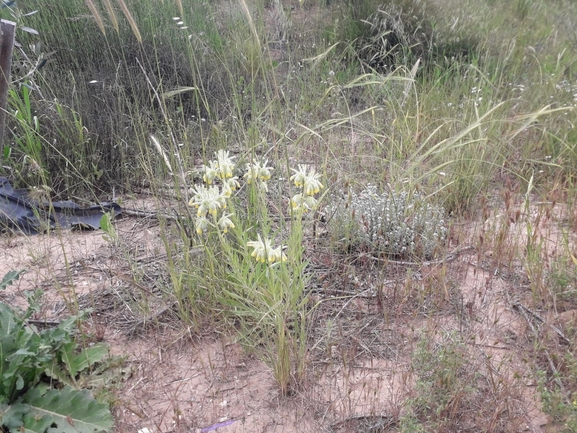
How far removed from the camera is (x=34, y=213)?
3.04m

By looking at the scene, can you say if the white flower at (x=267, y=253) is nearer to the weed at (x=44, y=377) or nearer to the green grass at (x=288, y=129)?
the green grass at (x=288, y=129)

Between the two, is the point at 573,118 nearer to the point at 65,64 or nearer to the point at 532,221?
the point at 532,221

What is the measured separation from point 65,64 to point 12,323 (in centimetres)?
285

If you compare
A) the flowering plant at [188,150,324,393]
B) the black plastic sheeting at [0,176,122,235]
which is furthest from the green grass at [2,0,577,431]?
the black plastic sheeting at [0,176,122,235]

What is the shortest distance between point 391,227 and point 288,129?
127 cm

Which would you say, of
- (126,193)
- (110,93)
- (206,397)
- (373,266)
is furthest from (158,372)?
(110,93)

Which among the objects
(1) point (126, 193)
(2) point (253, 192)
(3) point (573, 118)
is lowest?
(1) point (126, 193)

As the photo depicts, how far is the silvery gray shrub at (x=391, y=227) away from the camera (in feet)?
8.46

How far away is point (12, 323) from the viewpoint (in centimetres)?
196

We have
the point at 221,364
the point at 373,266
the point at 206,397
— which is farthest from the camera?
the point at 373,266

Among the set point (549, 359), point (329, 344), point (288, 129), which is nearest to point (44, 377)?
point (329, 344)

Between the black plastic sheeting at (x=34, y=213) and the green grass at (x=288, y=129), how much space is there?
17 cm

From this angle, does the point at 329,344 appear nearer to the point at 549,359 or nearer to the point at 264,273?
the point at 264,273

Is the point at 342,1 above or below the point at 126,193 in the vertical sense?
above
